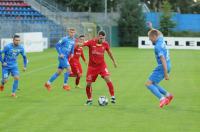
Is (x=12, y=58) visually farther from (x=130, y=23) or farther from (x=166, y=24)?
(x=166, y=24)

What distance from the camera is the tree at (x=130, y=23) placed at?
65000 mm

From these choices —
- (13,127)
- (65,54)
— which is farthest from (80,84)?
(13,127)

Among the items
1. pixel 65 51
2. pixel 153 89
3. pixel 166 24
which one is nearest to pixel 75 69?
pixel 65 51

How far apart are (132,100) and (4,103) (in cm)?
352

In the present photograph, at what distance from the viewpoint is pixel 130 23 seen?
214 feet

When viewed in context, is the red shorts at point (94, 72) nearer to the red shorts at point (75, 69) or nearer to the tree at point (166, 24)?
the red shorts at point (75, 69)

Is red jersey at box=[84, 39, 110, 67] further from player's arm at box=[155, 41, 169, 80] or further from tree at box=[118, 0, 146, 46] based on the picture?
tree at box=[118, 0, 146, 46]

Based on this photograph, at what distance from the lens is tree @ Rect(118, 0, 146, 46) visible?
6500cm

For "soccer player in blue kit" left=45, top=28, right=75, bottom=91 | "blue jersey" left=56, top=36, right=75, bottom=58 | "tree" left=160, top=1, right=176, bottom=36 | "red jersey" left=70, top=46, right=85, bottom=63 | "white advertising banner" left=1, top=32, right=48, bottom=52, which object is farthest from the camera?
"tree" left=160, top=1, right=176, bottom=36

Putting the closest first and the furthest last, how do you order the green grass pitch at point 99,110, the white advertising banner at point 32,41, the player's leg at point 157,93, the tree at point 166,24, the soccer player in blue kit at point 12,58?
the green grass pitch at point 99,110, the player's leg at point 157,93, the soccer player in blue kit at point 12,58, the white advertising banner at point 32,41, the tree at point 166,24

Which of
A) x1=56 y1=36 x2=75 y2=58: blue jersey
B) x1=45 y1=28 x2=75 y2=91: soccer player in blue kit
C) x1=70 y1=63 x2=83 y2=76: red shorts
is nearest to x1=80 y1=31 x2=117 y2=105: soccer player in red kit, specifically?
x1=45 y1=28 x2=75 y2=91: soccer player in blue kit

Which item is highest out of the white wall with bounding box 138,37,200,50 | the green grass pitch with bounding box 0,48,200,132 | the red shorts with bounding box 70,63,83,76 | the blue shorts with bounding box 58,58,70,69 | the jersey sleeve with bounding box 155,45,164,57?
the jersey sleeve with bounding box 155,45,164,57

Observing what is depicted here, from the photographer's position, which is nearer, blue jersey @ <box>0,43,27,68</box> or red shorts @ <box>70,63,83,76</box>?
blue jersey @ <box>0,43,27,68</box>

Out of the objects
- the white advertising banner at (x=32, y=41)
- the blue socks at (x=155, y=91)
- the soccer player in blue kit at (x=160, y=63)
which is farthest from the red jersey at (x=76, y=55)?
the white advertising banner at (x=32, y=41)
